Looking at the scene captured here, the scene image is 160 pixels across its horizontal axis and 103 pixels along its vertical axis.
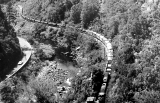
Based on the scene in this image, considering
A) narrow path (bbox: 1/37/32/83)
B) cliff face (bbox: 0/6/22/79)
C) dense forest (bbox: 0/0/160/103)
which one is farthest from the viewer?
cliff face (bbox: 0/6/22/79)

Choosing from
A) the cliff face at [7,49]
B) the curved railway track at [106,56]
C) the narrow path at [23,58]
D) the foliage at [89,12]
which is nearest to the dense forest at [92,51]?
the foliage at [89,12]

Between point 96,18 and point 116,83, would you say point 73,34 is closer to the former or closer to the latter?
point 96,18

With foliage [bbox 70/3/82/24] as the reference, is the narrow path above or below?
below

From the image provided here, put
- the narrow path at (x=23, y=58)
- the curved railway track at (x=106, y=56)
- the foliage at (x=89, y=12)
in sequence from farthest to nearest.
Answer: the foliage at (x=89, y=12) → the narrow path at (x=23, y=58) → the curved railway track at (x=106, y=56)

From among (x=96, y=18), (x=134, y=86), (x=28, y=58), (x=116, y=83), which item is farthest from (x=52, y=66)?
(x=134, y=86)

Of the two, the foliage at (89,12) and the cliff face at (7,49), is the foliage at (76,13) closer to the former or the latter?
the foliage at (89,12)

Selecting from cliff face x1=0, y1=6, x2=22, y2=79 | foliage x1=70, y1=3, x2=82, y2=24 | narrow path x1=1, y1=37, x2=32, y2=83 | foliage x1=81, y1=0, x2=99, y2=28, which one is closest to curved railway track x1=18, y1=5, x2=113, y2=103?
foliage x1=81, y1=0, x2=99, y2=28

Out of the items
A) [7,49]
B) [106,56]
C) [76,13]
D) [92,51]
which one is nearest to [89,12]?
[76,13]

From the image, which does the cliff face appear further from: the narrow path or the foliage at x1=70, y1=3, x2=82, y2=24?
the foliage at x1=70, y1=3, x2=82, y2=24
